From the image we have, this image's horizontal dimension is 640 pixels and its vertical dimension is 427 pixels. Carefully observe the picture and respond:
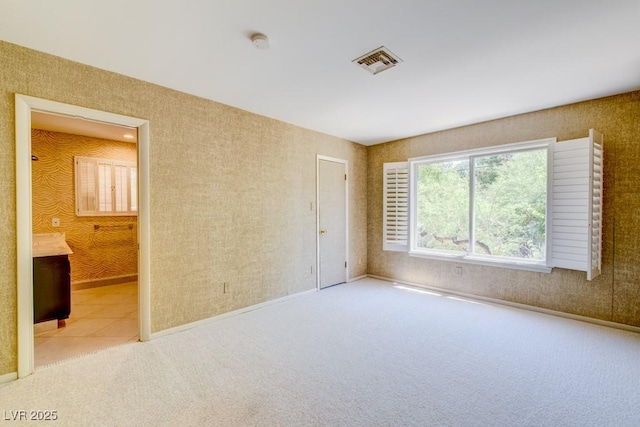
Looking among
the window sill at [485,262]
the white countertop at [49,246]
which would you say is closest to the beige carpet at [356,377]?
the window sill at [485,262]

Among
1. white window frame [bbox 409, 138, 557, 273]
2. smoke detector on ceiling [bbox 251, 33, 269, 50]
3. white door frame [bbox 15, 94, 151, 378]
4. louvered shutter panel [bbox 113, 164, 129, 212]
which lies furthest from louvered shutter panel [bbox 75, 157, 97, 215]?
white window frame [bbox 409, 138, 557, 273]

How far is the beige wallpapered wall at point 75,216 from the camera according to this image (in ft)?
13.9

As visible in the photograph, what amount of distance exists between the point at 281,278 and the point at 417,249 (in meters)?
2.38

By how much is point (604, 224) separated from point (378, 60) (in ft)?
10.4

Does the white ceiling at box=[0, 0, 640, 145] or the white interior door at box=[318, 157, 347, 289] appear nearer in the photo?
the white ceiling at box=[0, 0, 640, 145]

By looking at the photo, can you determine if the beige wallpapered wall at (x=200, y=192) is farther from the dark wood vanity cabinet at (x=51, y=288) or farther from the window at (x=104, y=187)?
the window at (x=104, y=187)

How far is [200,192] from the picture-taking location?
10.2 feet

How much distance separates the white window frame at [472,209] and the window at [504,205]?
0.03 ft

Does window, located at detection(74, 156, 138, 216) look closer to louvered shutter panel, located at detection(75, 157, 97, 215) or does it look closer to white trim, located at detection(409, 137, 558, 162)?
louvered shutter panel, located at detection(75, 157, 97, 215)

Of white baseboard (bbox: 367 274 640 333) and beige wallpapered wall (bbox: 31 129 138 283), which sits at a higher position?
beige wallpapered wall (bbox: 31 129 138 283)

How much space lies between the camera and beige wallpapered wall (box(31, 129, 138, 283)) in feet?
13.9

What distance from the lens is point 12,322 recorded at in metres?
2.11

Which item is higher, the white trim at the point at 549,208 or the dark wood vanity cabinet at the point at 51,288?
the white trim at the point at 549,208

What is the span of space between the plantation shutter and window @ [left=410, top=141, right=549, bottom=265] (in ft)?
0.65
